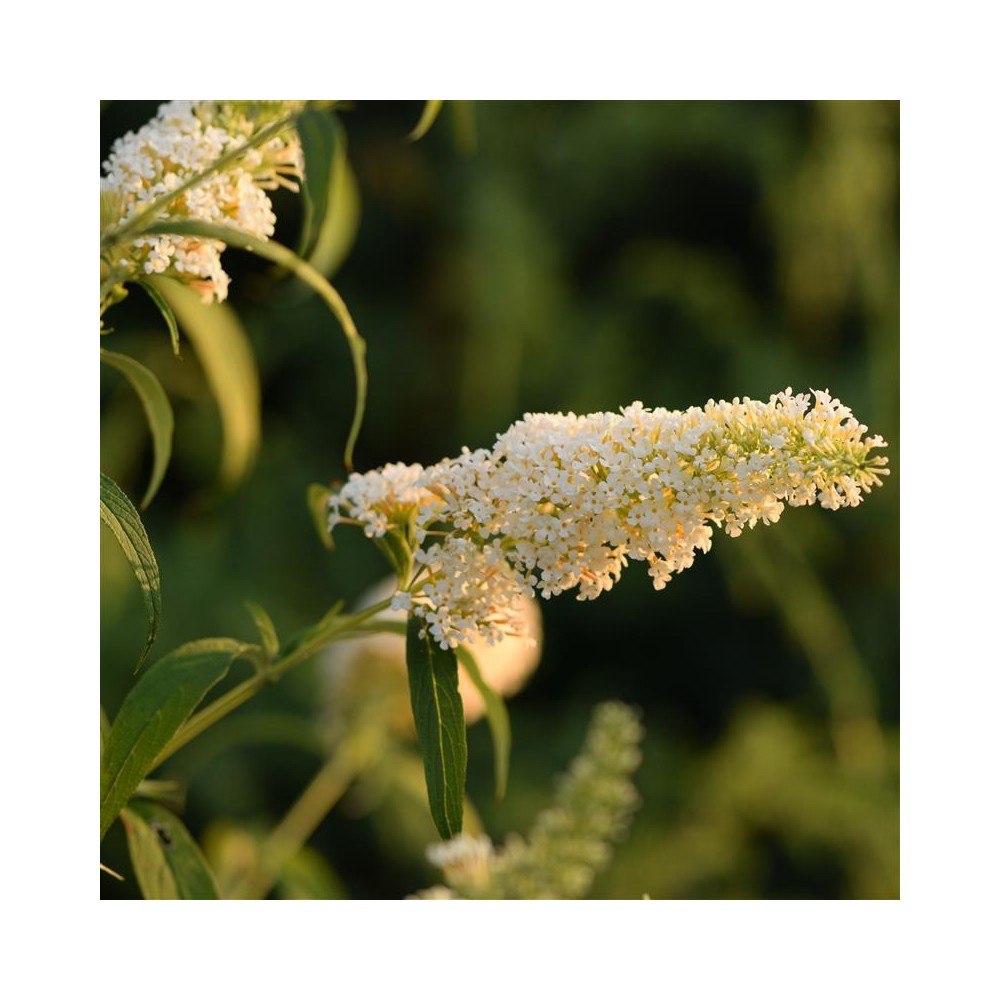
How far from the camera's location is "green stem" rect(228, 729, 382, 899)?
0.92m

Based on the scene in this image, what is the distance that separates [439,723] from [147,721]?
0.41 feet

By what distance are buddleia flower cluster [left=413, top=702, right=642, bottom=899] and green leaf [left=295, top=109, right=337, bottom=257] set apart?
0.36 m

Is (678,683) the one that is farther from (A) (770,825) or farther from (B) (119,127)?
(B) (119,127)

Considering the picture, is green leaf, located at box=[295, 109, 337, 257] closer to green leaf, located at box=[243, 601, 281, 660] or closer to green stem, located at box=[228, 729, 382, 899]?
green leaf, located at box=[243, 601, 281, 660]

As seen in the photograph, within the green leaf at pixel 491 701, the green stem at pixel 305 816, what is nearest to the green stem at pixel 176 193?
the green leaf at pixel 491 701

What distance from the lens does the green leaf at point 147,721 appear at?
508 millimetres

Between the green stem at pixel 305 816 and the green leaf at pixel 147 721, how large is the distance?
0.42m

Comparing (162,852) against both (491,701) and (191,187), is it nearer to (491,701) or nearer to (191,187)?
(491,701)

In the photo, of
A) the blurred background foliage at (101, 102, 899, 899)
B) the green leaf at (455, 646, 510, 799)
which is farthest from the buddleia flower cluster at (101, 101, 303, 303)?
the blurred background foliage at (101, 102, 899, 899)

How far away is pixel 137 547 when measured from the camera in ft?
1.60
